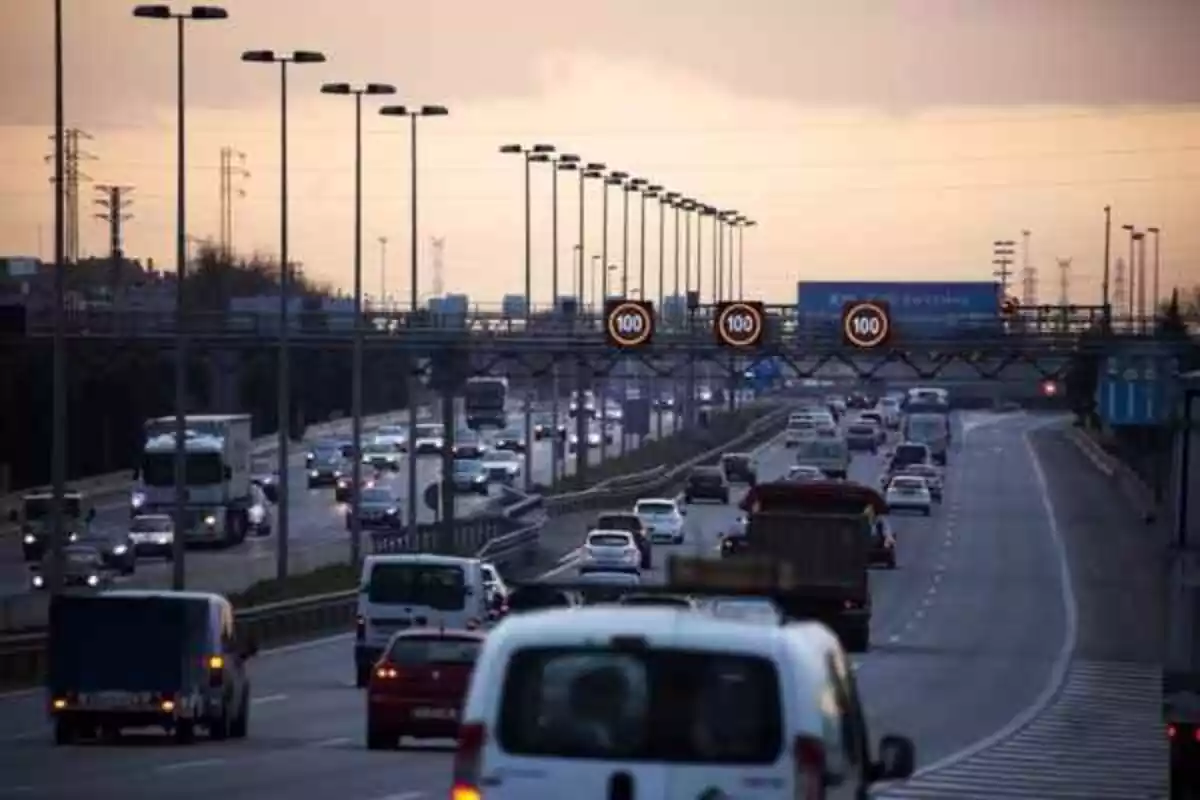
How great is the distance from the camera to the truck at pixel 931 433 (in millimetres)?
144625

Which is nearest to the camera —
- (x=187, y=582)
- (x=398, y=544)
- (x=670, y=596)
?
(x=670, y=596)

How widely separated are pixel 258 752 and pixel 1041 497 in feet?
305

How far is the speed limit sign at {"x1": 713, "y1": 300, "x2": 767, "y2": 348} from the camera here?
231ft

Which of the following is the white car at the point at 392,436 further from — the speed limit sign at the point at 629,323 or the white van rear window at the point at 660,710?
the white van rear window at the point at 660,710

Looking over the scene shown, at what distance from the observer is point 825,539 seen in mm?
56344

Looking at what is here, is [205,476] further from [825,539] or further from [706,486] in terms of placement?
[825,539]

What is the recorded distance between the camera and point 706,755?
1238cm

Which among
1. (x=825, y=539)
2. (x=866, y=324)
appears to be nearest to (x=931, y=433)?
(x=866, y=324)

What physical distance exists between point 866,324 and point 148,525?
27454 mm

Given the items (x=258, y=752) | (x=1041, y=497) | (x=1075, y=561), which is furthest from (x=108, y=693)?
(x=1041, y=497)

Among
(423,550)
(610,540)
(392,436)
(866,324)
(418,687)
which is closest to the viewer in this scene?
(418,687)

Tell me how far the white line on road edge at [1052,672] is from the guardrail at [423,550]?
13.9 meters

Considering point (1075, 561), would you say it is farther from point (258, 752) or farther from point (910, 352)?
point (258, 752)

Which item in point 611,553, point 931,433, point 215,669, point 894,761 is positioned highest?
point 894,761
